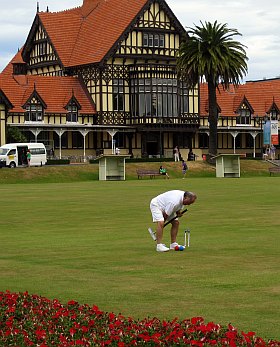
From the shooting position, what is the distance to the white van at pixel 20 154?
80750 mm

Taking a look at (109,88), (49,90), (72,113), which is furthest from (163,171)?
(49,90)

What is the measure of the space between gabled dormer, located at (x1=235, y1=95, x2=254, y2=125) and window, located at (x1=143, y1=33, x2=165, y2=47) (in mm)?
15749

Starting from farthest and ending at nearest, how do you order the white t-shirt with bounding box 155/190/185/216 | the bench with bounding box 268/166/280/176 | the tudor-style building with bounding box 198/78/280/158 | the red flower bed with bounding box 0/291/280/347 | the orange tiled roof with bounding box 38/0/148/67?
the tudor-style building with bounding box 198/78/280/158 → the orange tiled roof with bounding box 38/0/148/67 → the bench with bounding box 268/166/280/176 → the white t-shirt with bounding box 155/190/185/216 → the red flower bed with bounding box 0/291/280/347

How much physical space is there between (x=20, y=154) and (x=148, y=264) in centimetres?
6462

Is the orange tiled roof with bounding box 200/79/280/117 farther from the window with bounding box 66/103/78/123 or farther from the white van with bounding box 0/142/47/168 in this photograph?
the white van with bounding box 0/142/47/168

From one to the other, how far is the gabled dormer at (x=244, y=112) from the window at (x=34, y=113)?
26.9 meters

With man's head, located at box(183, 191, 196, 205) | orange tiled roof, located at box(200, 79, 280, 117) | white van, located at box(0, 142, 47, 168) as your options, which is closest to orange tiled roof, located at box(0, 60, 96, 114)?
white van, located at box(0, 142, 47, 168)

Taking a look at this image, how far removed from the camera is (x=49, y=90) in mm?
100062

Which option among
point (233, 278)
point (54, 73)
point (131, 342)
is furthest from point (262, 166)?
point (131, 342)

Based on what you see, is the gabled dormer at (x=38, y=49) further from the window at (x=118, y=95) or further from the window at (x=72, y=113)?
the window at (x=118, y=95)

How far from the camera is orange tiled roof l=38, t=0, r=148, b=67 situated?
100m

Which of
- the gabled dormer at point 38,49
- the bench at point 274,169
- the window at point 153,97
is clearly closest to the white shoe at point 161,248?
the bench at point 274,169

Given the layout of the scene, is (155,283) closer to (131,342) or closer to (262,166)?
(131,342)

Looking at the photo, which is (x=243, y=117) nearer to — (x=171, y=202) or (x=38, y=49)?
(x=38, y=49)
